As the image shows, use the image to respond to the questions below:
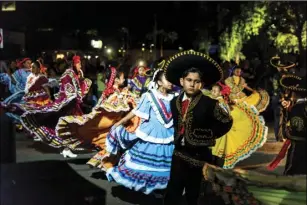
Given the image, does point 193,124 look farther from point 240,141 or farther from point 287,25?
point 287,25

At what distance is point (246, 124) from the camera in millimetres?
8078

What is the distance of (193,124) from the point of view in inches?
183

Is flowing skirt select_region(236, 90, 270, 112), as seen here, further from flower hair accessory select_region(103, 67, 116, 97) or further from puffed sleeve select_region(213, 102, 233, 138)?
puffed sleeve select_region(213, 102, 233, 138)

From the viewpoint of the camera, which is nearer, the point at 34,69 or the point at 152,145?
the point at 152,145

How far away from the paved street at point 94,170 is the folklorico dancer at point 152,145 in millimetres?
418

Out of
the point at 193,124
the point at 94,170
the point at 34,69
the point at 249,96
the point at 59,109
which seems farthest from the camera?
the point at 34,69

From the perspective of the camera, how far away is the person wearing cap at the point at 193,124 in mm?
4660

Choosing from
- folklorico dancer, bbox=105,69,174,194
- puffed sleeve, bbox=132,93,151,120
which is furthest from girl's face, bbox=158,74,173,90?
puffed sleeve, bbox=132,93,151,120

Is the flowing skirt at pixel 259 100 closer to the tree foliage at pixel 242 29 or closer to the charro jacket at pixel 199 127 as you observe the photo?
the charro jacket at pixel 199 127

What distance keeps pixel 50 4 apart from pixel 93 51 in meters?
11.8

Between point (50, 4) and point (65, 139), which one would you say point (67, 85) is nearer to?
point (65, 139)

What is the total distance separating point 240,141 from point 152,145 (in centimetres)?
201

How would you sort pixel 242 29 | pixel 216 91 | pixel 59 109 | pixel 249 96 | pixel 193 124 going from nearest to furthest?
pixel 193 124
pixel 216 91
pixel 59 109
pixel 249 96
pixel 242 29

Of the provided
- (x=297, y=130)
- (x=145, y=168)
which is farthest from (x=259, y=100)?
(x=145, y=168)
